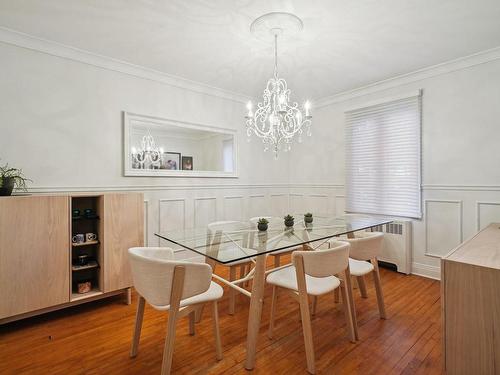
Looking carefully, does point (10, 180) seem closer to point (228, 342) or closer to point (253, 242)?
point (253, 242)

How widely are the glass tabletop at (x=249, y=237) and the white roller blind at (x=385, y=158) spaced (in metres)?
1.06

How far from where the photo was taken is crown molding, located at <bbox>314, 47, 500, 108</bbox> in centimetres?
285

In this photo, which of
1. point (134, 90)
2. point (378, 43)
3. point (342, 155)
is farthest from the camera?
point (342, 155)

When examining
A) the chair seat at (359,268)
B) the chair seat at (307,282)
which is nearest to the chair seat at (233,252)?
the chair seat at (307,282)

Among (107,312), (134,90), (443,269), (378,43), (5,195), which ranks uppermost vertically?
(378,43)

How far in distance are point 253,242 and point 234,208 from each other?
218 centimetres

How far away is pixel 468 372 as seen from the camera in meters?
1.39

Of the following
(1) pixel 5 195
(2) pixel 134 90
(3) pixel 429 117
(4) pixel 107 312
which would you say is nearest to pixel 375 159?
(3) pixel 429 117

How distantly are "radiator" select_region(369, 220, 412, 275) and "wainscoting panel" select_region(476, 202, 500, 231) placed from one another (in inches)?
26.7

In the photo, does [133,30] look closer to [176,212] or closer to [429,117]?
[176,212]

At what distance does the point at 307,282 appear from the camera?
1.94m

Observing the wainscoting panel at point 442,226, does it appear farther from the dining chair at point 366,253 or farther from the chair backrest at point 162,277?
the chair backrest at point 162,277

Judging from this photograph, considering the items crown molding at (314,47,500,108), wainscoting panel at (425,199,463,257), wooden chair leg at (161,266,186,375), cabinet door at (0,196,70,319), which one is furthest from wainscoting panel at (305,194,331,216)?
cabinet door at (0,196,70,319)

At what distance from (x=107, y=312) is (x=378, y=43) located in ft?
12.0
